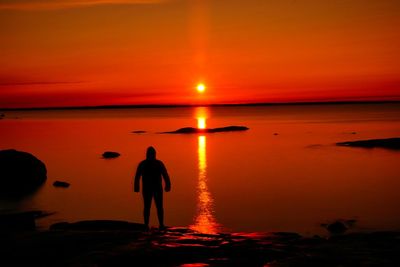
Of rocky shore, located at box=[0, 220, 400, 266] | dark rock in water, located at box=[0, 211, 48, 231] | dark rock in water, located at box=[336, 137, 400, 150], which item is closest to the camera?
rocky shore, located at box=[0, 220, 400, 266]

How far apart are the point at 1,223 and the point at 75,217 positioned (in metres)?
6.90

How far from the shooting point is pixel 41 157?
52.0 m

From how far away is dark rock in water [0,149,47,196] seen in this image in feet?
97.4

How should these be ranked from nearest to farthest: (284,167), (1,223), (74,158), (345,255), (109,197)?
(345,255)
(1,223)
(109,197)
(284,167)
(74,158)

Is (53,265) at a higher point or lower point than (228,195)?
lower

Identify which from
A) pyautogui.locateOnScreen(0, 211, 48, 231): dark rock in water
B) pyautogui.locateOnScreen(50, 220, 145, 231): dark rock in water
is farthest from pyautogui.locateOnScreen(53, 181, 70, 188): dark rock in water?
pyautogui.locateOnScreen(50, 220, 145, 231): dark rock in water

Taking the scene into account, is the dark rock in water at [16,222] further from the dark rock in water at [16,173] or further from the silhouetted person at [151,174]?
the dark rock in water at [16,173]

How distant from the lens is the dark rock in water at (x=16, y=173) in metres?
29.7

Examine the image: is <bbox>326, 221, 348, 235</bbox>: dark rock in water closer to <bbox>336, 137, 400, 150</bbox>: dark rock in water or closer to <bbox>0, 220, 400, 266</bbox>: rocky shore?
<bbox>0, 220, 400, 266</bbox>: rocky shore

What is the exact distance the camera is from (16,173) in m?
30.3

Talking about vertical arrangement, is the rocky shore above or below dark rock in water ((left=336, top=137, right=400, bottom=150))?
below

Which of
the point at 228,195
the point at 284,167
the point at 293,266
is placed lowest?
the point at 293,266

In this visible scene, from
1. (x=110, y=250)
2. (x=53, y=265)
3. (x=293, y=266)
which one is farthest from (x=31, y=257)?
(x=293, y=266)

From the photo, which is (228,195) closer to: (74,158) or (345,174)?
(345,174)
